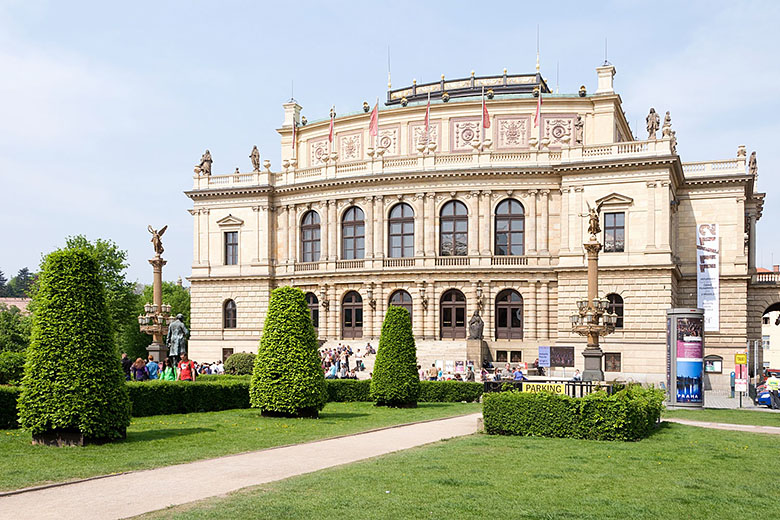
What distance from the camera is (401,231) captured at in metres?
59.1

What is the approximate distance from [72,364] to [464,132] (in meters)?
46.9

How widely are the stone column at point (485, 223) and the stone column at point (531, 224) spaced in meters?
2.62

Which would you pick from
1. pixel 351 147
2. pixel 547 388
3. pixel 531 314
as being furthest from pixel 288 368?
pixel 351 147

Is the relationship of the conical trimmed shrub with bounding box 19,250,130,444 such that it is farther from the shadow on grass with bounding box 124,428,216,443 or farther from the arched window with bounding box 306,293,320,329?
the arched window with bounding box 306,293,320,329

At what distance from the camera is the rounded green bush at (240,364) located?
176 feet

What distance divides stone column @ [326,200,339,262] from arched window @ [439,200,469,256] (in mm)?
8175

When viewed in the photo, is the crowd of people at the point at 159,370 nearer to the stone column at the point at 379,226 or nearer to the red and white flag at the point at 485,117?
the stone column at the point at 379,226

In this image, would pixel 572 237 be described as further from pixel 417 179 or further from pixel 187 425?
pixel 187 425

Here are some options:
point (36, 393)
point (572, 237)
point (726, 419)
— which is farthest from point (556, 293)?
point (36, 393)

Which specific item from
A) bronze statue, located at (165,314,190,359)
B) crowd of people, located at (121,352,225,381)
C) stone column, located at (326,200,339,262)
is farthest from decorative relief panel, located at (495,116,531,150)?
bronze statue, located at (165,314,190,359)

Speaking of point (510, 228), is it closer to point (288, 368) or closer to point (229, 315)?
point (229, 315)

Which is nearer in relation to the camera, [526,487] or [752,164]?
[526,487]

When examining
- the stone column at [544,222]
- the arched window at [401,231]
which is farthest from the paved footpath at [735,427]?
the arched window at [401,231]

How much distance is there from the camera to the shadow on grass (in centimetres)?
1928
